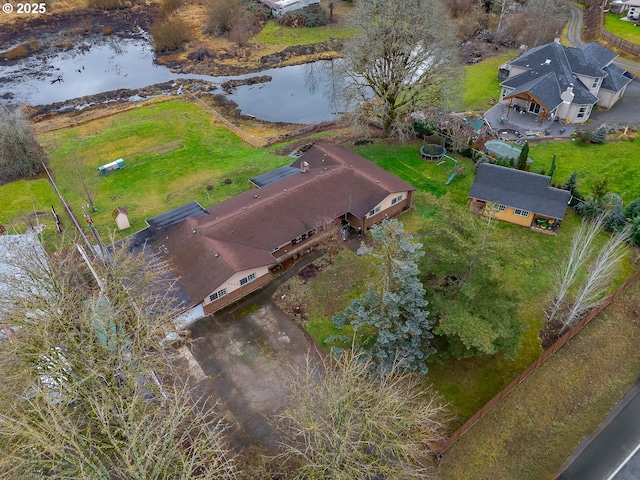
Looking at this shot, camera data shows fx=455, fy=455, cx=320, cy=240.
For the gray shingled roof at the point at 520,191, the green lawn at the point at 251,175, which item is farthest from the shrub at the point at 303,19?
the gray shingled roof at the point at 520,191

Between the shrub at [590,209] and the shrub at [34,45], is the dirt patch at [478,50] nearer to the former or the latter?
the shrub at [590,209]

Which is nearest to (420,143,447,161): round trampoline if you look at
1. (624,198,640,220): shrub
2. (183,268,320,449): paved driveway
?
(624,198,640,220): shrub

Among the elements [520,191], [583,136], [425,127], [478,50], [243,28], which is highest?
[243,28]

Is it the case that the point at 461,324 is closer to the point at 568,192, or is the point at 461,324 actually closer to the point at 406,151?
the point at 568,192

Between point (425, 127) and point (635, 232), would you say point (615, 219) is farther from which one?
point (425, 127)

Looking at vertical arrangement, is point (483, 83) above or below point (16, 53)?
below

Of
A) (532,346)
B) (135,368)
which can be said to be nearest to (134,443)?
(135,368)
